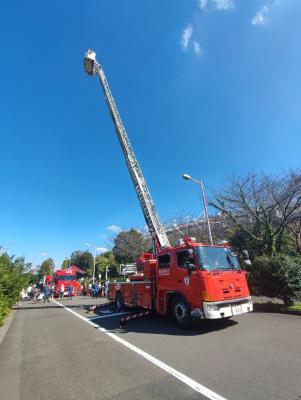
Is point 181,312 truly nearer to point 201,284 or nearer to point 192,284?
point 192,284

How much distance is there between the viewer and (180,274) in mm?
9117

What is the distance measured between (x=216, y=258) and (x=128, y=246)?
36.7m

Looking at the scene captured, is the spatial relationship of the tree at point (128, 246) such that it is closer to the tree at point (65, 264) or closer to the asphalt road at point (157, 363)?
the asphalt road at point (157, 363)

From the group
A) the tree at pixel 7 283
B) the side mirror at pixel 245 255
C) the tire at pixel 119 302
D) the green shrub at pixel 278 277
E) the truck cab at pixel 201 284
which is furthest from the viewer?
the tire at pixel 119 302

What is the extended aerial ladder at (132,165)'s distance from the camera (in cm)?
1412

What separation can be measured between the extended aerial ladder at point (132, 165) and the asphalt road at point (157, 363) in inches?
207

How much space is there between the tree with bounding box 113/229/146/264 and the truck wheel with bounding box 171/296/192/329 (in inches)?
1311

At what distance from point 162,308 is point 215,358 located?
13.8 feet

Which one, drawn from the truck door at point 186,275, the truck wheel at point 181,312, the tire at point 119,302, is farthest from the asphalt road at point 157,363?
the tire at point 119,302

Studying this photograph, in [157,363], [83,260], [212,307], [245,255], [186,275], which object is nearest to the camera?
[157,363]

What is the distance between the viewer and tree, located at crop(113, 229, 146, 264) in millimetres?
43438

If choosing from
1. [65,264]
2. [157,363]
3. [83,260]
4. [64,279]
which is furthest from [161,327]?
[65,264]

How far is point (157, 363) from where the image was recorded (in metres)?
5.71

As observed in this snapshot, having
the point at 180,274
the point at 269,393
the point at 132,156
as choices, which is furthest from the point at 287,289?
the point at 132,156
